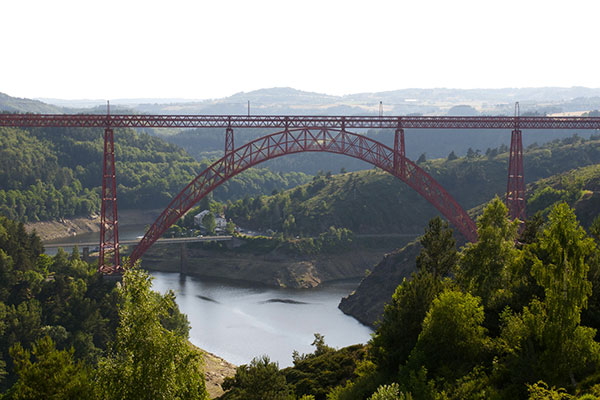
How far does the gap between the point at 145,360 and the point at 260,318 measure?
56.9 m

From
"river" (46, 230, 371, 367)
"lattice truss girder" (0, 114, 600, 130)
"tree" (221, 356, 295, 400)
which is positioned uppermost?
"lattice truss girder" (0, 114, 600, 130)

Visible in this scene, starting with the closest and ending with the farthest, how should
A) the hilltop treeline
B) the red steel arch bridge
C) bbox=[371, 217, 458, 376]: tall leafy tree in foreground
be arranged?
the hilltop treeline
bbox=[371, 217, 458, 376]: tall leafy tree in foreground
the red steel arch bridge

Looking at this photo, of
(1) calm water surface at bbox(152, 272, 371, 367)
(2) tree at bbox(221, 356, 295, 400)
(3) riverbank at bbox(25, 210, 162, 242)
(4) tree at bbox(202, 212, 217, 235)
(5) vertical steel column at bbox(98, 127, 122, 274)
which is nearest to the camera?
(2) tree at bbox(221, 356, 295, 400)

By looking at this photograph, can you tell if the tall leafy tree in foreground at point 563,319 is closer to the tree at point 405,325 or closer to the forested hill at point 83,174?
the tree at point 405,325

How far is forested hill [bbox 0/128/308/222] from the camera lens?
439 ft

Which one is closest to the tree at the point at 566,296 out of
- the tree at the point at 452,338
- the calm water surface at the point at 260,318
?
the tree at the point at 452,338

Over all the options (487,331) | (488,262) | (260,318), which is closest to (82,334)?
(260,318)

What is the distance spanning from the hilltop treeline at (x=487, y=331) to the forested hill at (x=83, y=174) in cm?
9426

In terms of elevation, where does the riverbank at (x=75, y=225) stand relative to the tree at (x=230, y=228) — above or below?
below

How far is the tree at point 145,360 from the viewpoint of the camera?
78.7 ft

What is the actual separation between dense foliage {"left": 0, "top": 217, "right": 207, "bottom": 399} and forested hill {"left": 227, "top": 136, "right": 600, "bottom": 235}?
50.4 meters

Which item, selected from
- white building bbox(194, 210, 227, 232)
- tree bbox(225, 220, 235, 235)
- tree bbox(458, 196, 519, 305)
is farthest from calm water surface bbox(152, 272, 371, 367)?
tree bbox(458, 196, 519, 305)

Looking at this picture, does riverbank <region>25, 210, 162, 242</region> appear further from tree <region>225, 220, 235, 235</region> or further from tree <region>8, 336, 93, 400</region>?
tree <region>8, 336, 93, 400</region>

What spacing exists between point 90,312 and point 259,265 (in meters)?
43.2
